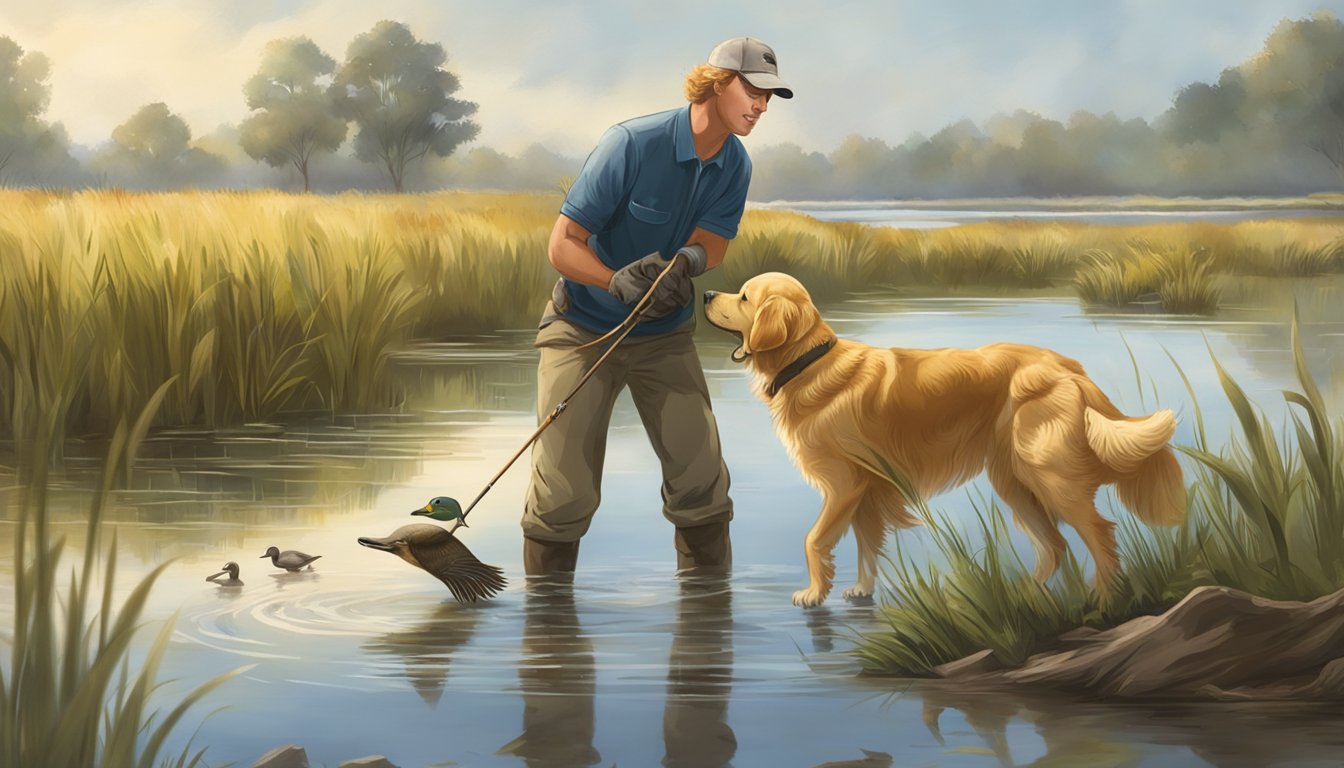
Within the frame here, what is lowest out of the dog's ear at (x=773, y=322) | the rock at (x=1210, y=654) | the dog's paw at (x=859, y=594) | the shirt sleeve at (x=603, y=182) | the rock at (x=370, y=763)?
the rock at (x=370, y=763)

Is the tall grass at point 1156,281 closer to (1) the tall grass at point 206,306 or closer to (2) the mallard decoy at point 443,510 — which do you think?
(1) the tall grass at point 206,306

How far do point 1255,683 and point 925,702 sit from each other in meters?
1.04

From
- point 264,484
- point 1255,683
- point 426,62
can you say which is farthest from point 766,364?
point 426,62

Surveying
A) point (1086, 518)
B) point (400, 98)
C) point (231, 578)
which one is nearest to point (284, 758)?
point (231, 578)

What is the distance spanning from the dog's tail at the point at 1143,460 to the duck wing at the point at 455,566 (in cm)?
234

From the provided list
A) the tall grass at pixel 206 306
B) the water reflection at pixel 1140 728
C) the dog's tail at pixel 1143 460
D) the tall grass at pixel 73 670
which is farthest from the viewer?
the tall grass at pixel 206 306

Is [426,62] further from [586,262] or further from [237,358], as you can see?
[586,262]

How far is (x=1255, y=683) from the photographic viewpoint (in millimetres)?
4727

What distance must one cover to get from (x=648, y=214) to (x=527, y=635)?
176 centimetres

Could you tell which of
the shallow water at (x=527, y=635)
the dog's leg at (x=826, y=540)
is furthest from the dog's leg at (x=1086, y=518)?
the dog's leg at (x=826, y=540)

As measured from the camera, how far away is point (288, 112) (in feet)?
167

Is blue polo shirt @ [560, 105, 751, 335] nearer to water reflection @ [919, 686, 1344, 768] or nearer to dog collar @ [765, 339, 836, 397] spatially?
dog collar @ [765, 339, 836, 397]

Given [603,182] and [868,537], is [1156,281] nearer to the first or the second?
[868,537]

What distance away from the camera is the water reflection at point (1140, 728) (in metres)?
4.08
